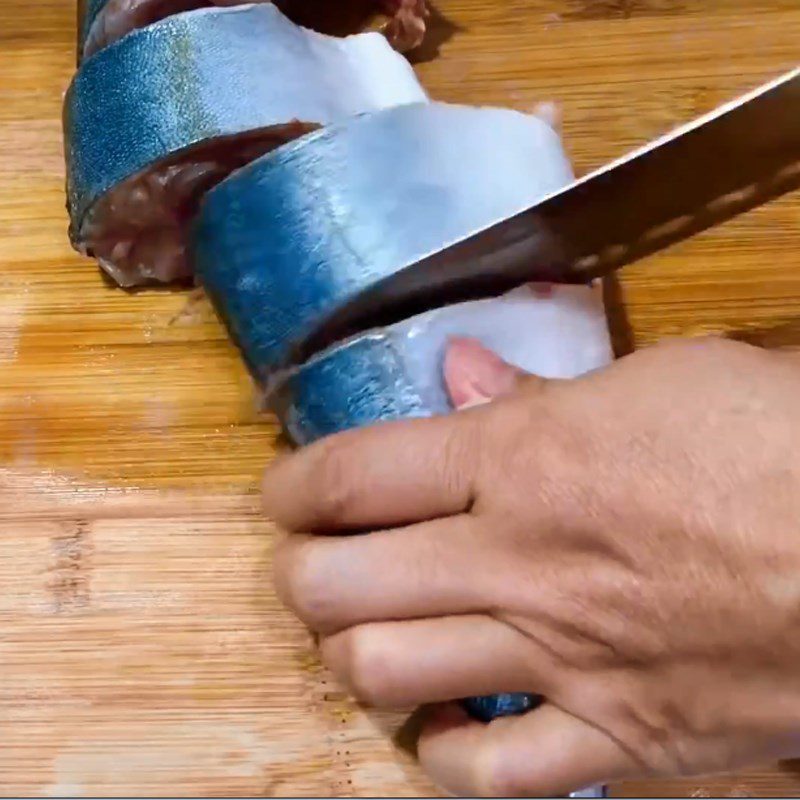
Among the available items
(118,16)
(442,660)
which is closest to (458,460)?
(442,660)

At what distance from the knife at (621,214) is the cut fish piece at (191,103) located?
9.8 inches

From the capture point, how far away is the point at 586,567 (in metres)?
0.95

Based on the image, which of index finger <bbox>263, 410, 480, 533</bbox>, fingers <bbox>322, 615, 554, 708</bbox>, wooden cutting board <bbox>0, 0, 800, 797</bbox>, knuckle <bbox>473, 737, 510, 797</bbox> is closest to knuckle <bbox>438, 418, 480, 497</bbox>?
index finger <bbox>263, 410, 480, 533</bbox>

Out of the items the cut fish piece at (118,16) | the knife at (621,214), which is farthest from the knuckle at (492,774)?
the cut fish piece at (118,16)

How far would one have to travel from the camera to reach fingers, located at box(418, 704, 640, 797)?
3.18 ft

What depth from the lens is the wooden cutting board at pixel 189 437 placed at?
1.20 metres

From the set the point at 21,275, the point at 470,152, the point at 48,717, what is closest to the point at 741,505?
the point at 470,152

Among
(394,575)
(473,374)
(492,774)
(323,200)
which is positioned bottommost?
(492,774)

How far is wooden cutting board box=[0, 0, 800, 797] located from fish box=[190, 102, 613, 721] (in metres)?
0.18

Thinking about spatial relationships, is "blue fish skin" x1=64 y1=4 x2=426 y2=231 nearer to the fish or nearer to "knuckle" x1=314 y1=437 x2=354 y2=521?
the fish

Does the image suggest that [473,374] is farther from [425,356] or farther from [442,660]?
[442,660]

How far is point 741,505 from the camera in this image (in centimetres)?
90

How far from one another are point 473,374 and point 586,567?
232mm

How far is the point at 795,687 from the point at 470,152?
63 cm
